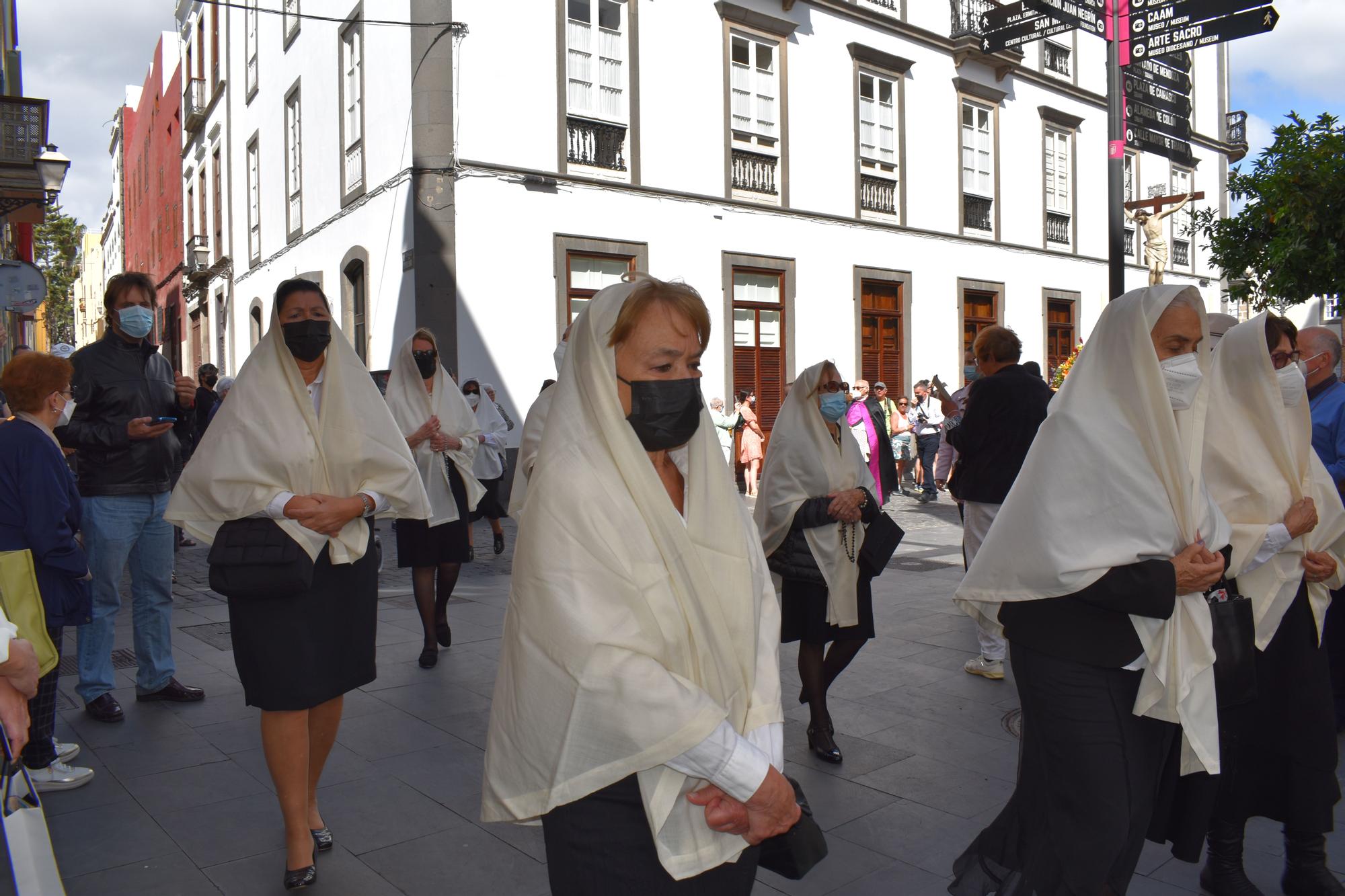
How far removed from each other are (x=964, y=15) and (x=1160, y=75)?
1568 cm

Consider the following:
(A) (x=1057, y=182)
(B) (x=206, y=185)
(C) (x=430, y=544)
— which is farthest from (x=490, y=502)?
(B) (x=206, y=185)

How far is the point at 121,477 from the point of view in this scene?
5.17 meters

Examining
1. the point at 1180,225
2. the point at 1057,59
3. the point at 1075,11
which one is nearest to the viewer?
the point at 1075,11

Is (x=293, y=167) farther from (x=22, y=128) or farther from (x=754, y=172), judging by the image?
(x=754, y=172)

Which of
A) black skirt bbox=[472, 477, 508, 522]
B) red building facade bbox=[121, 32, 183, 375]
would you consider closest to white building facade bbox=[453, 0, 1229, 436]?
black skirt bbox=[472, 477, 508, 522]

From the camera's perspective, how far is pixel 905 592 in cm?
872

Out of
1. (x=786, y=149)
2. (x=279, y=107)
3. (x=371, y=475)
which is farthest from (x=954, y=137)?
(x=371, y=475)

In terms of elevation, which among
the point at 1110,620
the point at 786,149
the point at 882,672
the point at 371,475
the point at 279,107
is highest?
the point at 279,107

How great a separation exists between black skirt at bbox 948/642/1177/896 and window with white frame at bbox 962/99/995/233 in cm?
1975

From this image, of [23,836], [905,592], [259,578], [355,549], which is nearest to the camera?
[23,836]

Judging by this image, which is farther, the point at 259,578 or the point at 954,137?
the point at 954,137

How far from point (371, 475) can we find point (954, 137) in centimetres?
1956

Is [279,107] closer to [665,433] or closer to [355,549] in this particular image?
[355,549]

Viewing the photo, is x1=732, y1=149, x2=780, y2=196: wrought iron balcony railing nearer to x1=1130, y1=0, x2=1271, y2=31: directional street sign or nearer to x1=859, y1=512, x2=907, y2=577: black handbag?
x1=1130, y1=0, x2=1271, y2=31: directional street sign
